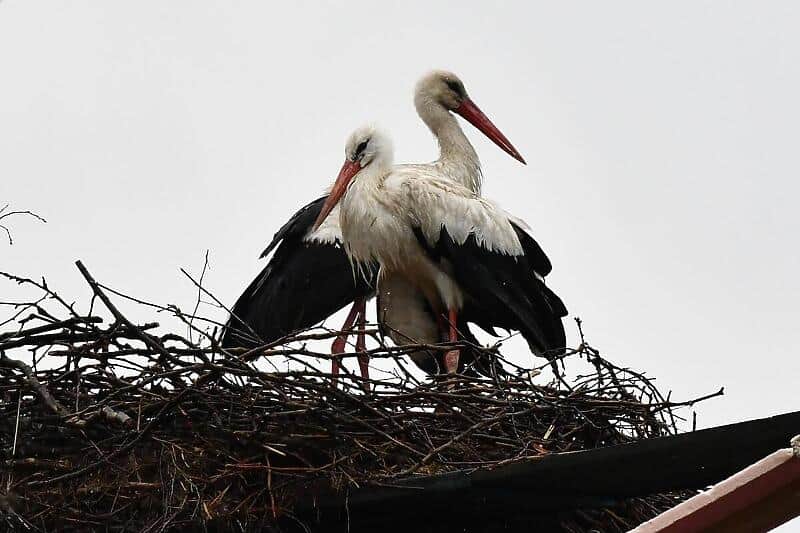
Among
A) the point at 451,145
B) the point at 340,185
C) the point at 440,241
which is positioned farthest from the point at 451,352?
the point at 451,145

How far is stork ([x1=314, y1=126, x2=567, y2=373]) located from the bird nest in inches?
73.3

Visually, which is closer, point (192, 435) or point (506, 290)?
point (192, 435)

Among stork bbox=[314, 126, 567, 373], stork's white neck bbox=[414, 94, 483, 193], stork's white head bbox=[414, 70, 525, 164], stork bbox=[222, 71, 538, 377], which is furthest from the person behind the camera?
stork's white head bbox=[414, 70, 525, 164]

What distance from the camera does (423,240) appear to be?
18.5ft

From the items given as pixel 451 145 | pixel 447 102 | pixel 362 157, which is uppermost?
pixel 447 102

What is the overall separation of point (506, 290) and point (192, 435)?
2.32 metres

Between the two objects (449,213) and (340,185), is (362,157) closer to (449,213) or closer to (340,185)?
(340,185)

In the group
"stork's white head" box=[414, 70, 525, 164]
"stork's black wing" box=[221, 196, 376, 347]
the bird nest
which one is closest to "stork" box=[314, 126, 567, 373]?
"stork's black wing" box=[221, 196, 376, 347]

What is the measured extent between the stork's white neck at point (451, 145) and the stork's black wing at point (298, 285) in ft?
2.19

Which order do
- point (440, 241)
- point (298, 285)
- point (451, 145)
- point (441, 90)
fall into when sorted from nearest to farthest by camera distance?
point (440, 241) < point (298, 285) < point (451, 145) < point (441, 90)

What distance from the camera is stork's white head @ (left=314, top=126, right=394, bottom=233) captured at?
571cm

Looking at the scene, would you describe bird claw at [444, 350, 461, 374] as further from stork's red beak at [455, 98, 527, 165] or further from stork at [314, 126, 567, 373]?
stork's red beak at [455, 98, 527, 165]

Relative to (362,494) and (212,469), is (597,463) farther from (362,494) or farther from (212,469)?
(212,469)

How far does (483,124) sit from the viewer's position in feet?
22.0
